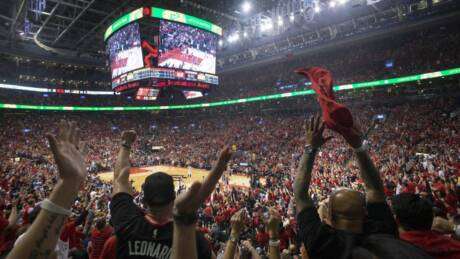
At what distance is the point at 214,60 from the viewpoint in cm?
1788

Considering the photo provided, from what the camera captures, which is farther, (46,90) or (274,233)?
(46,90)

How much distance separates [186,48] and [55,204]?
15950 millimetres

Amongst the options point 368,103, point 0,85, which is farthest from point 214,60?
point 0,85

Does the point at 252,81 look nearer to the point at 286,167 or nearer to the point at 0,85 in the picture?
the point at 286,167

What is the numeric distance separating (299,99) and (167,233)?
35191 millimetres

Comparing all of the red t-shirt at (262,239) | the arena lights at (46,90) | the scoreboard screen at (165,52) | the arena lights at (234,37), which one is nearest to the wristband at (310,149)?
the red t-shirt at (262,239)

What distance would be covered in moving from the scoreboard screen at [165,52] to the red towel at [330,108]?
14.3 meters

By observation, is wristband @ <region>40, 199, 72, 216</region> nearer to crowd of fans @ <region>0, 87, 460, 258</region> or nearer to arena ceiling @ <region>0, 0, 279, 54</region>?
crowd of fans @ <region>0, 87, 460, 258</region>

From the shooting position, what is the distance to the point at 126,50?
1673 cm

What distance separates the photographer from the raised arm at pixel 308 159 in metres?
1.82

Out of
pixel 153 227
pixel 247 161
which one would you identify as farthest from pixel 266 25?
pixel 153 227

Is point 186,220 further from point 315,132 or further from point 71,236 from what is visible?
point 71,236

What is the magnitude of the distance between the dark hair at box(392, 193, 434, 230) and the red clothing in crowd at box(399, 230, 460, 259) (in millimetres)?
48

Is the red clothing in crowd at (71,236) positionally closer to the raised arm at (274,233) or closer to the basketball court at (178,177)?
the raised arm at (274,233)
